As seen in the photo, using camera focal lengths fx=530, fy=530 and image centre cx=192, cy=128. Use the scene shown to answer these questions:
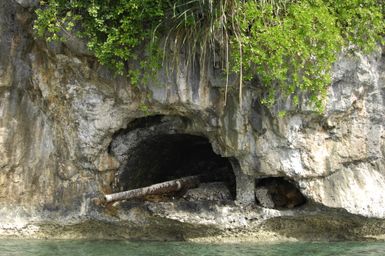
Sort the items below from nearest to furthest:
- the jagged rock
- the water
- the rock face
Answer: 1. the water
2. the rock face
3. the jagged rock

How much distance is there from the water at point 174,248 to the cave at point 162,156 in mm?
1285

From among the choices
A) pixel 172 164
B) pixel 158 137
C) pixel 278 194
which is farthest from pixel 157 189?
pixel 172 164

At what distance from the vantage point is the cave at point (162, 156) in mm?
9648

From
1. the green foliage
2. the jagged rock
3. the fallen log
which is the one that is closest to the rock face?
the fallen log

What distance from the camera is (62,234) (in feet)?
30.9

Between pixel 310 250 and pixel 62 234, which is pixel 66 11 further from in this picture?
pixel 310 250

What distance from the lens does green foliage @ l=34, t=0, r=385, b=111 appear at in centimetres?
780

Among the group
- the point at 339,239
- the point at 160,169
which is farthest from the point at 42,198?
the point at 339,239

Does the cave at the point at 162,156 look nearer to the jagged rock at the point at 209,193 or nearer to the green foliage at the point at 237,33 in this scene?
the jagged rock at the point at 209,193

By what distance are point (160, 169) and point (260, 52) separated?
183 inches

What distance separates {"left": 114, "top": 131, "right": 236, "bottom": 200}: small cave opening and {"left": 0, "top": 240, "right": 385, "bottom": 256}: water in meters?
1.24

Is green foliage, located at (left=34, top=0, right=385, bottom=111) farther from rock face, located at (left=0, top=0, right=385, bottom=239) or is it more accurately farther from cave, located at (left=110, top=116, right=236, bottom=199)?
cave, located at (left=110, top=116, right=236, bottom=199)

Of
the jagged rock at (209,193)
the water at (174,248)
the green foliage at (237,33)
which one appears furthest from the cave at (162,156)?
the green foliage at (237,33)

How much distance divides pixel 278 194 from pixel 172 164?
3.38 metres
